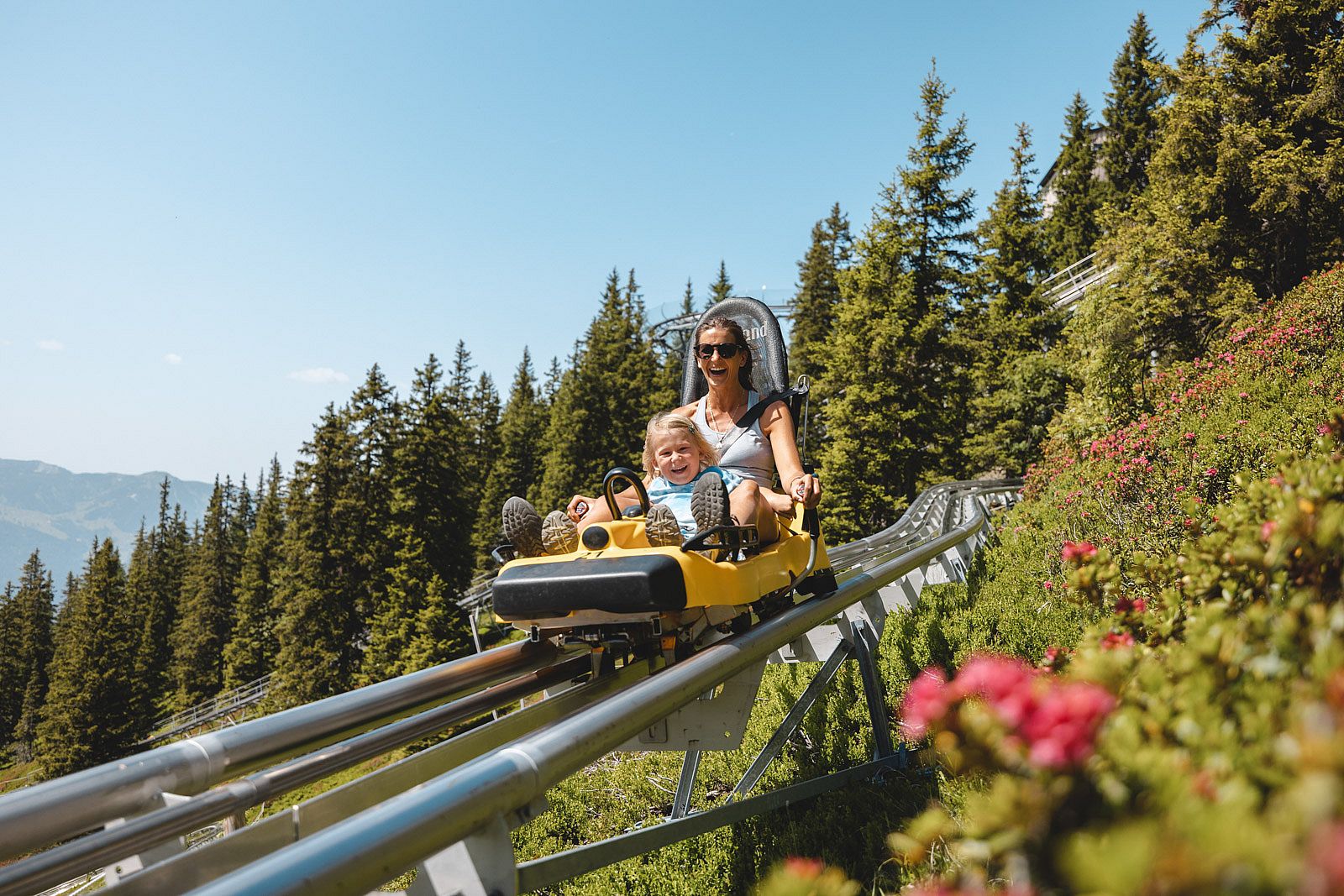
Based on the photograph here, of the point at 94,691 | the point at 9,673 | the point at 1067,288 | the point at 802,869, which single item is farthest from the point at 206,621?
the point at 802,869

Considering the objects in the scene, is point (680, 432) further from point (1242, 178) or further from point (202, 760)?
point (1242, 178)

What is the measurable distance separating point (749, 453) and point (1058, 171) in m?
52.9

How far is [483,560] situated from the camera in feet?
168

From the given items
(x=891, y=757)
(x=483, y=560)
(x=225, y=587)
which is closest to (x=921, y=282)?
(x=891, y=757)

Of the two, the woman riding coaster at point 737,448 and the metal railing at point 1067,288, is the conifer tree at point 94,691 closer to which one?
the woman riding coaster at point 737,448

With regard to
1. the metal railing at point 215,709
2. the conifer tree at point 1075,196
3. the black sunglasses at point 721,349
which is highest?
the conifer tree at point 1075,196

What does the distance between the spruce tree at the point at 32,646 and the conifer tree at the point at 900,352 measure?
59532 millimetres

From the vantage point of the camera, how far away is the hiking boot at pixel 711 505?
11.2ft

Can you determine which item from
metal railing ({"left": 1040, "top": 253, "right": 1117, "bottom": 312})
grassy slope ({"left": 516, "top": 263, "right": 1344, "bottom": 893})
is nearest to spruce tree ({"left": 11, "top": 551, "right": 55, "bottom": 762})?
grassy slope ({"left": 516, "top": 263, "right": 1344, "bottom": 893})

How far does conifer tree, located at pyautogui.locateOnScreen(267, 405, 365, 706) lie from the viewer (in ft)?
96.9

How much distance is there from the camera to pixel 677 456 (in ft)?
14.8

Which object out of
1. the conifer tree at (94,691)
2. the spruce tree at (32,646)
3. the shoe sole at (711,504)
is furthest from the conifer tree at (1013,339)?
the spruce tree at (32,646)

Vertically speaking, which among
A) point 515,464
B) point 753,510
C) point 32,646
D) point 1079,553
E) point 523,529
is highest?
point 515,464

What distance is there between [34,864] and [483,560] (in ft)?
166
